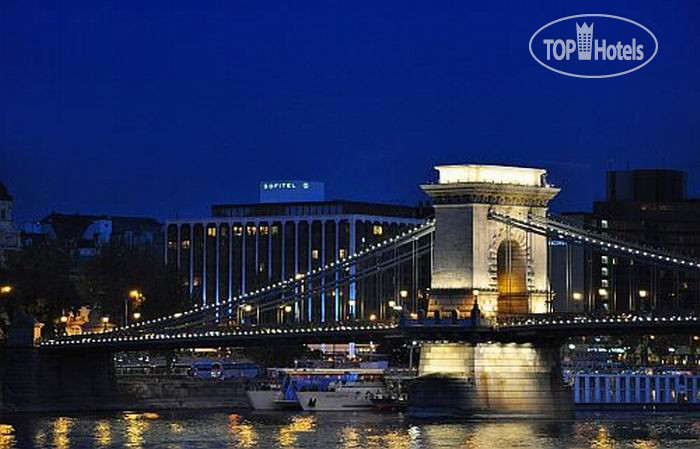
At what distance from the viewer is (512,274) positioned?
136125mm

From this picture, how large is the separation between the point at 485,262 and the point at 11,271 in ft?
133

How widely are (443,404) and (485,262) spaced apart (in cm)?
779

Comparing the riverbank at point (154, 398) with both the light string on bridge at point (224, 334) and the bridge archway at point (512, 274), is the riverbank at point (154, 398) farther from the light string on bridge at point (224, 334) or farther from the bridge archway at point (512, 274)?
the bridge archway at point (512, 274)

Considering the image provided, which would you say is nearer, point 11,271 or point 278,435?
point 278,435

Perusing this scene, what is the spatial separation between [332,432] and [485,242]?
16.1 metres

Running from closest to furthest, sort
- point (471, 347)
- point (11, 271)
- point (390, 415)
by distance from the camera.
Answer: point (471, 347), point (390, 415), point (11, 271)

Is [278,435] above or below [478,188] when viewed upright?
below

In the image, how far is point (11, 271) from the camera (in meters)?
164

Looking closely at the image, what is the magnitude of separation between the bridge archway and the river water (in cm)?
688

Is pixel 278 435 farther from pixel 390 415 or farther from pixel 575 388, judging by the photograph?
pixel 575 388

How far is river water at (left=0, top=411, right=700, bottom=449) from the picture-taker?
372 feet

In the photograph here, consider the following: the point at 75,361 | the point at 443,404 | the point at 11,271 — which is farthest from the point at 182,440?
the point at 11,271

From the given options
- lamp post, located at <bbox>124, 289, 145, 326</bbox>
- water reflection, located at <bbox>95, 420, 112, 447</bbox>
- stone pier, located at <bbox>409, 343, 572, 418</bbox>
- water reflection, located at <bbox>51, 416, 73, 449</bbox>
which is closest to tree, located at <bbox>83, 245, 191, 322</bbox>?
lamp post, located at <bbox>124, 289, 145, 326</bbox>

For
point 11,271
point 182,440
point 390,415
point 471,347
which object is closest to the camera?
point 182,440
